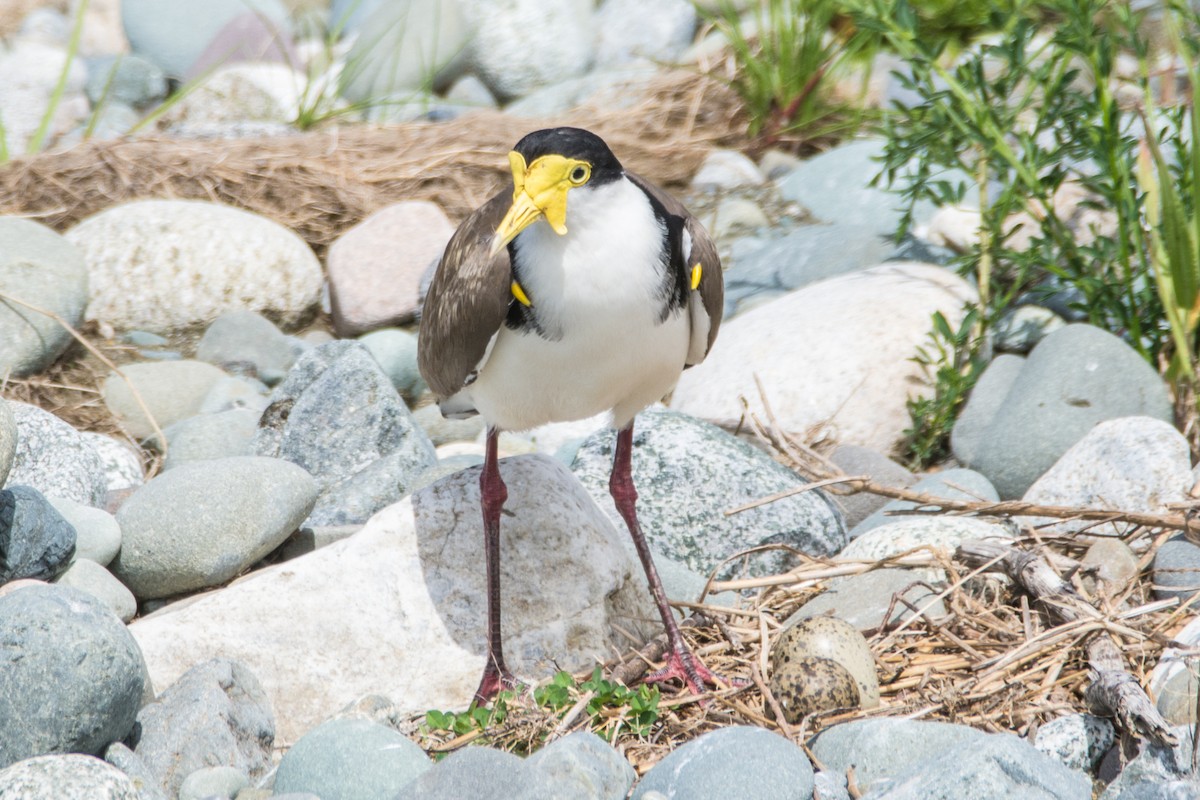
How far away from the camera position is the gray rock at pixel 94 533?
4.18 meters

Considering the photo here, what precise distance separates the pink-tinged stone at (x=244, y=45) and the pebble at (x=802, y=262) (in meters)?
4.82

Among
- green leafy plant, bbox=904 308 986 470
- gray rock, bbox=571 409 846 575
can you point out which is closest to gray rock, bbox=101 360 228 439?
gray rock, bbox=571 409 846 575

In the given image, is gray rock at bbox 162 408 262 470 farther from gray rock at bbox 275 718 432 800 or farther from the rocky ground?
gray rock at bbox 275 718 432 800

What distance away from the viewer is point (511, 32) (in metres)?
9.88

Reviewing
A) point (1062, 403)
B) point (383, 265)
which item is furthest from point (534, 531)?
point (383, 265)

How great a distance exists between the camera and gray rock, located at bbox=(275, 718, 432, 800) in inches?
124

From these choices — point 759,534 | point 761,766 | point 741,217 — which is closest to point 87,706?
point 761,766

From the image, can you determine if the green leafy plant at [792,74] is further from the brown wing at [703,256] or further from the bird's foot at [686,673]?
the bird's foot at [686,673]

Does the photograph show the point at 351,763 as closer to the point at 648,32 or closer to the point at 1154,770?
the point at 1154,770

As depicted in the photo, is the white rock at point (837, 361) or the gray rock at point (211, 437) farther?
the white rock at point (837, 361)

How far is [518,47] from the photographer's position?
32.5ft

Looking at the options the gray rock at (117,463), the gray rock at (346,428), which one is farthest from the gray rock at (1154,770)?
the gray rock at (117,463)

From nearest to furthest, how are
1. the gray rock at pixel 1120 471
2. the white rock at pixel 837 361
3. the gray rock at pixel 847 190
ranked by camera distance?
the gray rock at pixel 1120 471 → the white rock at pixel 837 361 → the gray rock at pixel 847 190

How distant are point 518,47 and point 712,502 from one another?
6138 mm
